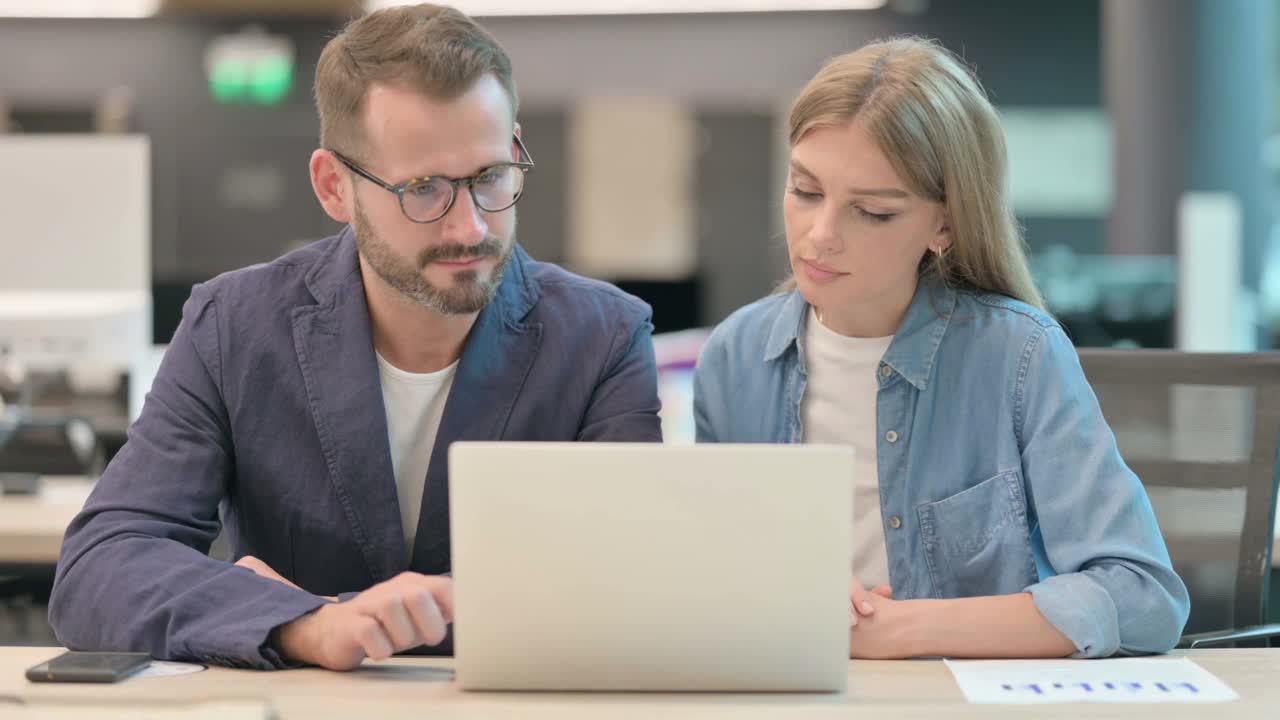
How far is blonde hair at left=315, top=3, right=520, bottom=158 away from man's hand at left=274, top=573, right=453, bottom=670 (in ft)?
1.92

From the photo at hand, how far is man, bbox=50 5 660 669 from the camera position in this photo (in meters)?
1.58

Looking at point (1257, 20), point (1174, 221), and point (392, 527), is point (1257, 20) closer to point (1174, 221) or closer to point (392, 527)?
point (1174, 221)

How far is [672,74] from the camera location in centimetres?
677

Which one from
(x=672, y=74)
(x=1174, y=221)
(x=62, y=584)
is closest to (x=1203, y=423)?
(x=62, y=584)

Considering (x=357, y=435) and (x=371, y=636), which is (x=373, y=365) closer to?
(x=357, y=435)

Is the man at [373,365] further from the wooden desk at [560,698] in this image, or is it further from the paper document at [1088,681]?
the paper document at [1088,681]

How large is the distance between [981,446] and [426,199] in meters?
0.75

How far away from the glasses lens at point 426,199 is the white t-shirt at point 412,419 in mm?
234

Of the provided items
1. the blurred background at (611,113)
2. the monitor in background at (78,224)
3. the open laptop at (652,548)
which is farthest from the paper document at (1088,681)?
the blurred background at (611,113)

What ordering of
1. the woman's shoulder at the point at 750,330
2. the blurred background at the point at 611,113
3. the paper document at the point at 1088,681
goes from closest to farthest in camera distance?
the paper document at the point at 1088,681 → the woman's shoulder at the point at 750,330 → the blurred background at the point at 611,113

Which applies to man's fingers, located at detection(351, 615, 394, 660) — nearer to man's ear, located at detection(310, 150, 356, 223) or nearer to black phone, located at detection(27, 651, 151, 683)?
black phone, located at detection(27, 651, 151, 683)

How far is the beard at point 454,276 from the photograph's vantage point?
1605 millimetres

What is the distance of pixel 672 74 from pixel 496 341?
523 cm

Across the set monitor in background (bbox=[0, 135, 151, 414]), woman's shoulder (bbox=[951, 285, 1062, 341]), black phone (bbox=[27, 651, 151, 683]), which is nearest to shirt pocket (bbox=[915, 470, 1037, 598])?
woman's shoulder (bbox=[951, 285, 1062, 341])
